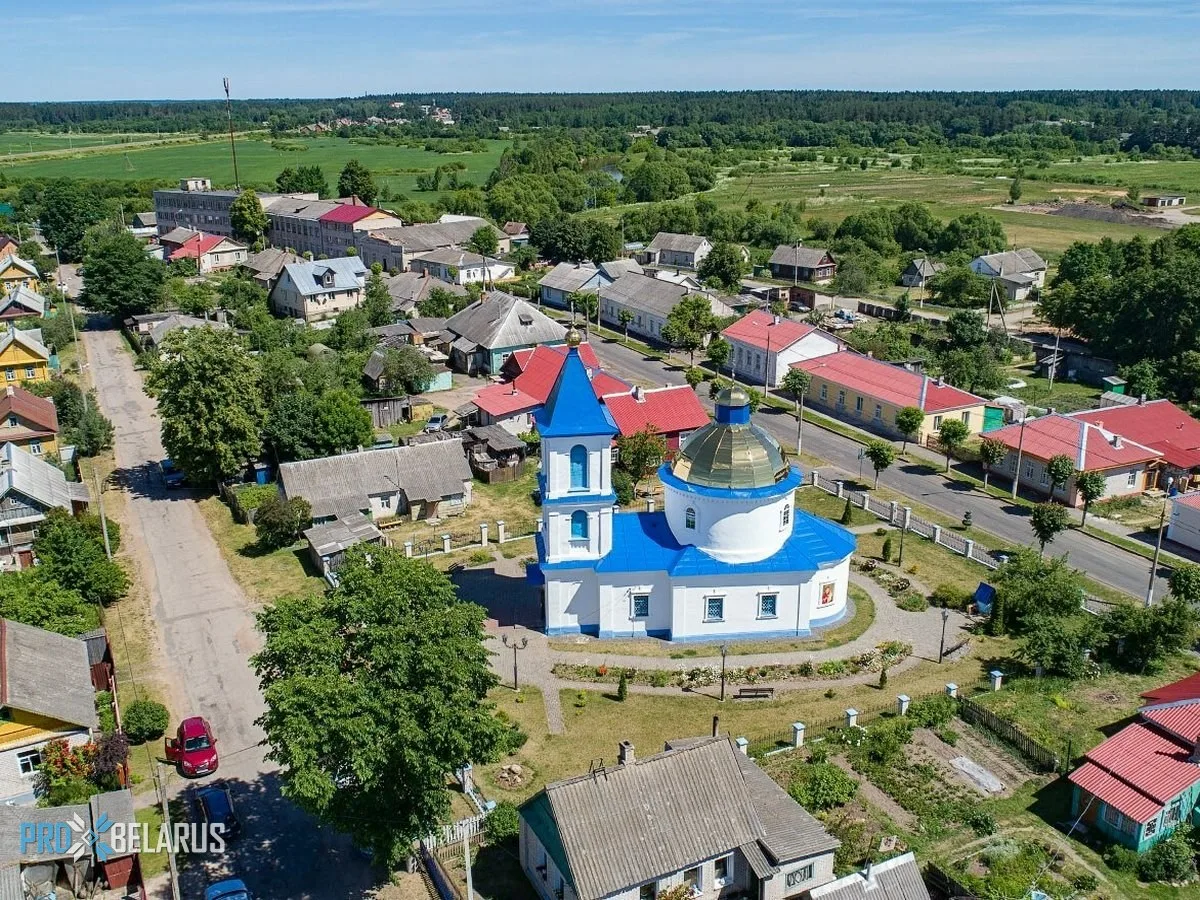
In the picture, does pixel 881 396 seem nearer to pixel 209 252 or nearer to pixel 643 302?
pixel 643 302

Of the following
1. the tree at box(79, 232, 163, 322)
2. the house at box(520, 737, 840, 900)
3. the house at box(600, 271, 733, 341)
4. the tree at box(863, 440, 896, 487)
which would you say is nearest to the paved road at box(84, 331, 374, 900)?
the house at box(520, 737, 840, 900)

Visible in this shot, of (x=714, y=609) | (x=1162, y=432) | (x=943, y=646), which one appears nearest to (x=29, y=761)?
(x=714, y=609)

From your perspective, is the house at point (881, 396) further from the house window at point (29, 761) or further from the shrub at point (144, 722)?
the house window at point (29, 761)

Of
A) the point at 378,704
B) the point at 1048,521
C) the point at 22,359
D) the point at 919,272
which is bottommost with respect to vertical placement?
the point at 1048,521

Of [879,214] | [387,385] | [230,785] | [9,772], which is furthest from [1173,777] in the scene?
[879,214]

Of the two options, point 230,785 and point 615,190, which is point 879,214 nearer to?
point 615,190

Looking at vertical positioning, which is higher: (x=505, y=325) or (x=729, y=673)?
(x=505, y=325)

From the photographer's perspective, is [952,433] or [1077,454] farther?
[952,433]
